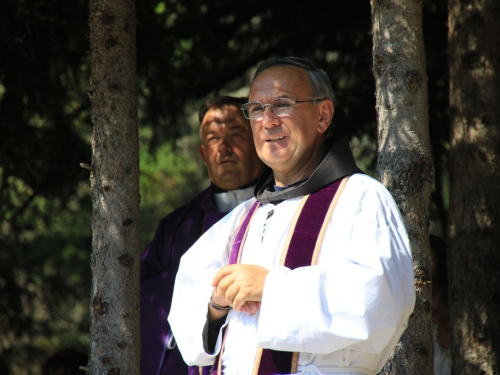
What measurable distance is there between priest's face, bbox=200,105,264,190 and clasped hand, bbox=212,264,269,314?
2102mm

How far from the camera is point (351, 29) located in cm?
621

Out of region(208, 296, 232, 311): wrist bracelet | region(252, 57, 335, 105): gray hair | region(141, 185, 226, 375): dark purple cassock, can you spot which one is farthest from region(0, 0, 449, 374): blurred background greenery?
region(208, 296, 232, 311): wrist bracelet

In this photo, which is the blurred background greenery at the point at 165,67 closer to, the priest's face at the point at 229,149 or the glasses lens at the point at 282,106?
the priest's face at the point at 229,149

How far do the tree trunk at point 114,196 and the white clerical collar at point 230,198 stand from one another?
1294 millimetres

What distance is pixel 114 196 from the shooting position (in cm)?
347

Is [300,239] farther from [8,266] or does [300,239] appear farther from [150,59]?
Result: [8,266]

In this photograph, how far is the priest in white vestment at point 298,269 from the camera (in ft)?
8.06


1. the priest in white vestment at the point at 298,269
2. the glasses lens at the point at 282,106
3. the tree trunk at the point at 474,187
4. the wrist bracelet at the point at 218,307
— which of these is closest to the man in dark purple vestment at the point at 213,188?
the tree trunk at the point at 474,187

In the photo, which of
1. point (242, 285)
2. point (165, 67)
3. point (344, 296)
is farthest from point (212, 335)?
point (165, 67)

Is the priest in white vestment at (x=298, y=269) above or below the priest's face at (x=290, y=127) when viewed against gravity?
below

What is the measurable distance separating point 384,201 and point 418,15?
3.58 feet

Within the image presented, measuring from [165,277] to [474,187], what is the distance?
1888 millimetres

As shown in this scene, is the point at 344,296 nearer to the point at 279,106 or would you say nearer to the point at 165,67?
the point at 279,106

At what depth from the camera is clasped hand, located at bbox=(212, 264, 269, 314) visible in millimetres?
2609
